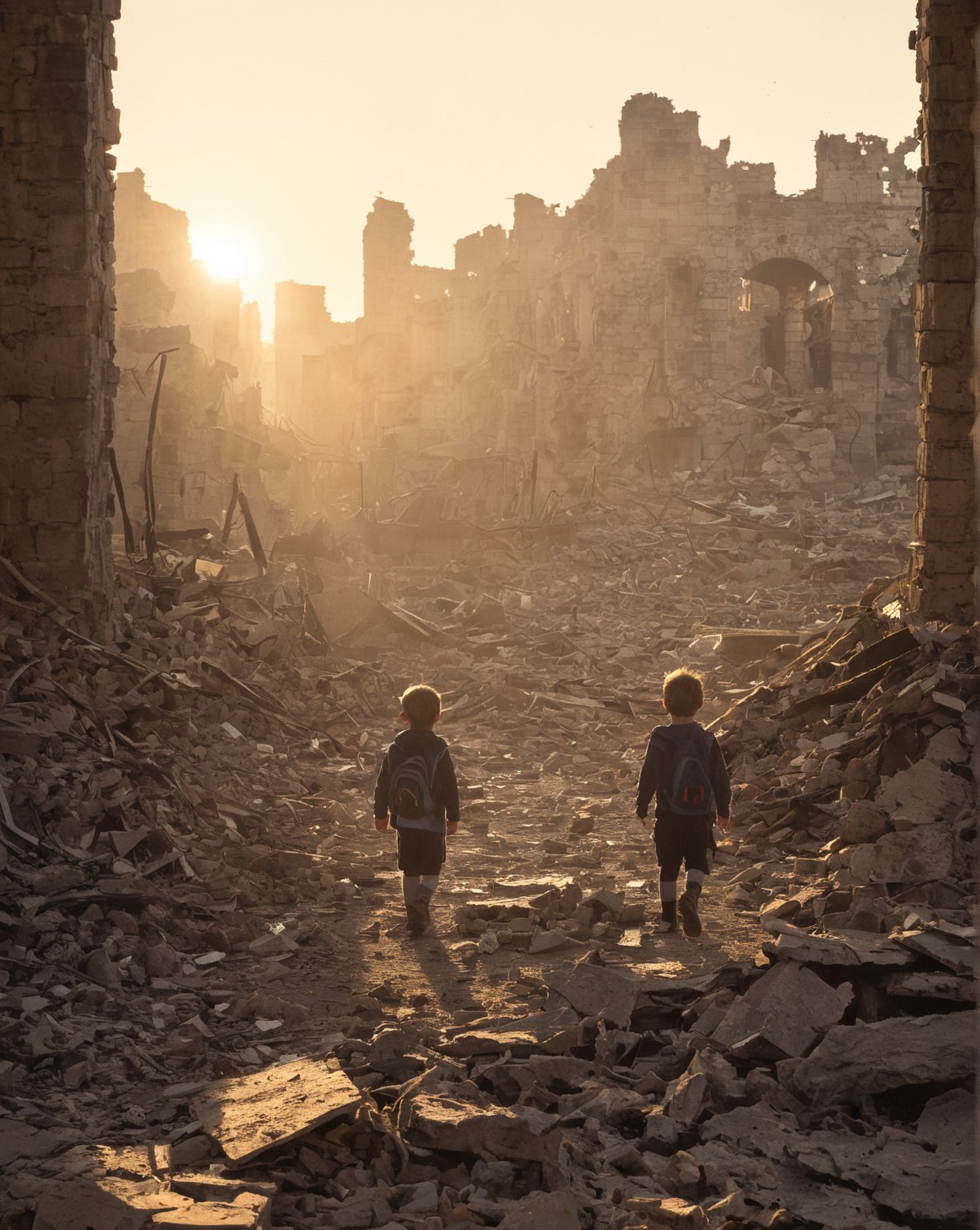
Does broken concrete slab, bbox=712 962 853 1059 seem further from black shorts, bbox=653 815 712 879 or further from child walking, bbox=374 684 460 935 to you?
child walking, bbox=374 684 460 935

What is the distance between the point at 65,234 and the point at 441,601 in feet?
31.9

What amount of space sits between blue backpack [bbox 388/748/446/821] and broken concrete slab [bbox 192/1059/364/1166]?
173 cm

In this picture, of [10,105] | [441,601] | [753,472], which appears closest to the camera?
[10,105]

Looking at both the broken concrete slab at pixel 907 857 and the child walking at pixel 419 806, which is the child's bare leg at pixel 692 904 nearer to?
the broken concrete slab at pixel 907 857

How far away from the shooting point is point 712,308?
29.6 m

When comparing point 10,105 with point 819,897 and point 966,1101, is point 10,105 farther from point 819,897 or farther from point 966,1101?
point 966,1101

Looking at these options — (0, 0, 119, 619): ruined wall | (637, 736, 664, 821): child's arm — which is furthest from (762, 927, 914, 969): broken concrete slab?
(0, 0, 119, 619): ruined wall

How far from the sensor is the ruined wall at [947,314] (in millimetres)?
7852

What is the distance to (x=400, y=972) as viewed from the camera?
4.87 meters

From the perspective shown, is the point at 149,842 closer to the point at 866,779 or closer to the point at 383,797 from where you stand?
the point at 383,797

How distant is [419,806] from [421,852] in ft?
0.70

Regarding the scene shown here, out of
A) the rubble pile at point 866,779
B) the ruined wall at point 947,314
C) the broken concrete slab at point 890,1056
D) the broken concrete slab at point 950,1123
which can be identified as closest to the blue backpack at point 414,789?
the rubble pile at point 866,779

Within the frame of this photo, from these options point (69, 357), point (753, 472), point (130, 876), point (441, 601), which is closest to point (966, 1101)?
point (130, 876)

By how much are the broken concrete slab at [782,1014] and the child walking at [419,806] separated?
6.01ft
